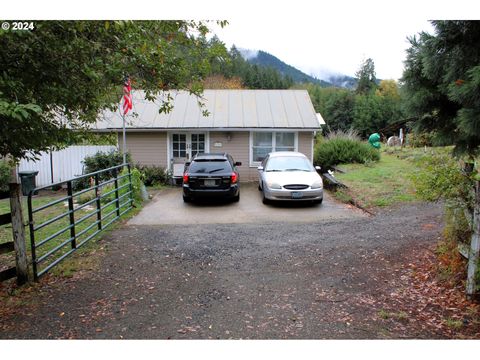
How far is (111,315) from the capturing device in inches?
169

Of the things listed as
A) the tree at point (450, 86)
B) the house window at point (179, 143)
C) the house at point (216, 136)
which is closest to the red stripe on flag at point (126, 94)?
the tree at point (450, 86)

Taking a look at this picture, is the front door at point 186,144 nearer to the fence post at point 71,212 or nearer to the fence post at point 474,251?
the fence post at point 71,212

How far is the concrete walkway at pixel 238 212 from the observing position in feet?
31.1

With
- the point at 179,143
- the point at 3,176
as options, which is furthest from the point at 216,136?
the point at 3,176

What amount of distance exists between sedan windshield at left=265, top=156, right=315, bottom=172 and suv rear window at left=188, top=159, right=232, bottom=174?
1600mm

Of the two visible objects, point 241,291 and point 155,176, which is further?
point 155,176

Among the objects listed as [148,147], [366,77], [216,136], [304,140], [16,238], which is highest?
[366,77]

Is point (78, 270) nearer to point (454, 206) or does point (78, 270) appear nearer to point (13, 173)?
point (454, 206)

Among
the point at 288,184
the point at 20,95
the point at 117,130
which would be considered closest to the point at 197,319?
the point at 20,95

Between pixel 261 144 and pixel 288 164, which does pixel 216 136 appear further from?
pixel 288 164

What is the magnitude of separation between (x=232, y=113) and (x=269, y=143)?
229 centimetres

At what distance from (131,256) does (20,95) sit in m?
3.32

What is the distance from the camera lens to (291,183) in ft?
36.6

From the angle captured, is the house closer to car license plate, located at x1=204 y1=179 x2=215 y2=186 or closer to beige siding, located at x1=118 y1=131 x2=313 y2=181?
beige siding, located at x1=118 y1=131 x2=313 y2=181
